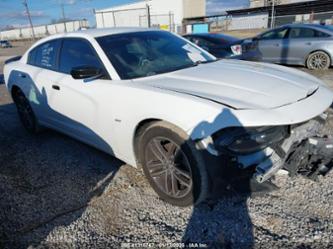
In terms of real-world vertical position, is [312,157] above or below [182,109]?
below

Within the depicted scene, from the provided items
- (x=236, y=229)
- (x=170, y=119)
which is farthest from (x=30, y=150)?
(x=236, y=229)

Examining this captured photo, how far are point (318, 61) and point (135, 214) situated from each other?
8150mm

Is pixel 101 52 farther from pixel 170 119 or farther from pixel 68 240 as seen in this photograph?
pixel 68 240

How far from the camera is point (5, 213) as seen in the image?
2742 millimetres

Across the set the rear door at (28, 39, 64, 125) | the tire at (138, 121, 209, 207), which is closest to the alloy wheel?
the tire at (138, 121, 209, 207)

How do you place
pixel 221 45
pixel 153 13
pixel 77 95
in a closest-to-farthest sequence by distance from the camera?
pixel 77 95 → pixel 221 45 → pixel 153 13

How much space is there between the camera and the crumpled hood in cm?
224

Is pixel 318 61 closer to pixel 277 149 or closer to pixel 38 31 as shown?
pixel 277 149

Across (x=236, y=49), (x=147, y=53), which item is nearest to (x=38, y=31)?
(x=236, y=49)

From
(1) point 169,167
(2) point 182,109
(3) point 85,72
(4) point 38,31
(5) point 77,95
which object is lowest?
(4) point 38,31

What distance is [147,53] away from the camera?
3273 mm

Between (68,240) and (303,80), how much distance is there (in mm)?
2643

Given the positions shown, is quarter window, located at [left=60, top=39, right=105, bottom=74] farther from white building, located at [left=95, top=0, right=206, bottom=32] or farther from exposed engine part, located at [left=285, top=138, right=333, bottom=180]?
white building, located at [left=95, top=0, right=206, bottom=32]

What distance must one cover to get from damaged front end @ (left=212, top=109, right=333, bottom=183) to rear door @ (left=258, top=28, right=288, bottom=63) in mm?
7309
